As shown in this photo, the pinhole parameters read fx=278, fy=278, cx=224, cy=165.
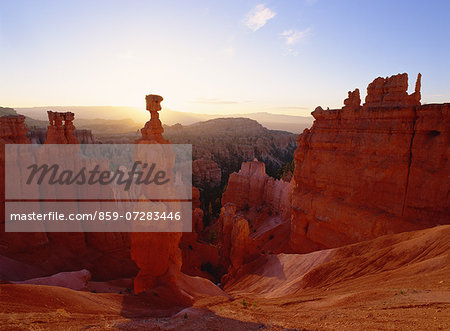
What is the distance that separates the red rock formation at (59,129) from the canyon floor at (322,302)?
956 centimetres

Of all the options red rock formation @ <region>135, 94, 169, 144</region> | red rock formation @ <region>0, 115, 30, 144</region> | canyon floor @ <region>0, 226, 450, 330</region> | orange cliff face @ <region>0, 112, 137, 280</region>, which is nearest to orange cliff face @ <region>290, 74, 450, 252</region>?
canyon floor @ <region>0, 226, 450, 330</region>

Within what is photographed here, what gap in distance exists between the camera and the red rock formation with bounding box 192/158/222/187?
56.6 metres

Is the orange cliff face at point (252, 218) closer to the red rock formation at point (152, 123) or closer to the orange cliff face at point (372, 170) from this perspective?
the orange cliff face at point (372, 170)

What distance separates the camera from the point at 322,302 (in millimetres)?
8273

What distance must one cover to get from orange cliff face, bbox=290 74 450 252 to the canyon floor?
2.87 metres

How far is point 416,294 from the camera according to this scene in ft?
21.9

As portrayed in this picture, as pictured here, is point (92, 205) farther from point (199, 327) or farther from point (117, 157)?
point (117, 157)

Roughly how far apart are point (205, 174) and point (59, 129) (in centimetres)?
4093

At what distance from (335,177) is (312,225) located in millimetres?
3655

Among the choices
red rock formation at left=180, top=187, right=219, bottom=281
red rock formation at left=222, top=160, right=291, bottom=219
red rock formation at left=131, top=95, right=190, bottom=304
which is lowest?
red rock formation at left=180, top=187, right=219, bottom=281

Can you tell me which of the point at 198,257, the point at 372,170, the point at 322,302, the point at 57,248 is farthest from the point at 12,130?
the point at 372,170

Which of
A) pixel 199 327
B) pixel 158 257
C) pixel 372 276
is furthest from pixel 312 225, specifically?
pixel 199 327

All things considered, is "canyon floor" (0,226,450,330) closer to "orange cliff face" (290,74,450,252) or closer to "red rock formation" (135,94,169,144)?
"orange cliff face" (290,74,450,252)

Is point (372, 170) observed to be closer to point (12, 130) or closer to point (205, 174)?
point (12, 130)
